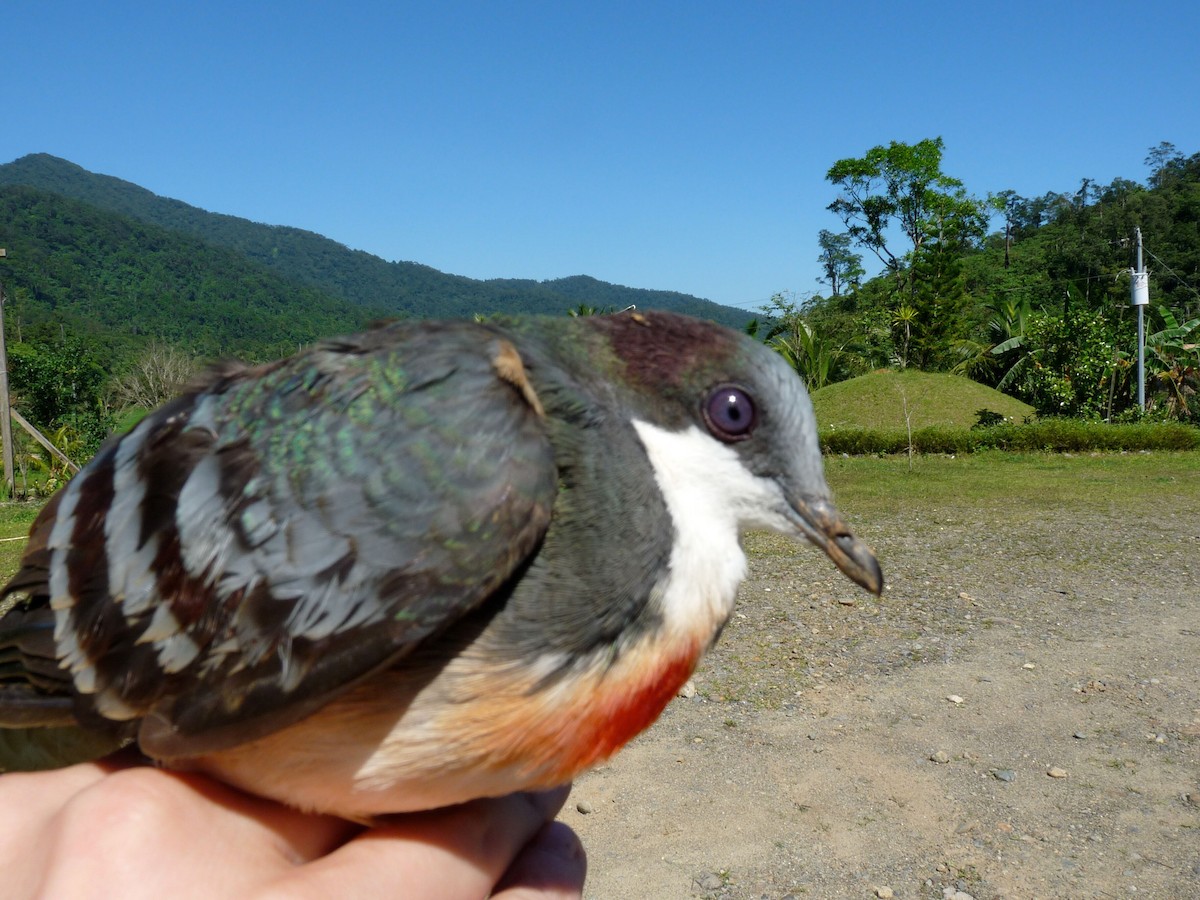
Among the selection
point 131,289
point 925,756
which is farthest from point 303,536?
point 131,289

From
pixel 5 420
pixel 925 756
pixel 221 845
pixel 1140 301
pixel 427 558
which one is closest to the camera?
pixel 427 558

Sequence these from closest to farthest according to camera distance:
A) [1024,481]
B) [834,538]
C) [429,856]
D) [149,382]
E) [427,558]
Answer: [427,558], [429,856], [834,538], [1024,481], [149,382]

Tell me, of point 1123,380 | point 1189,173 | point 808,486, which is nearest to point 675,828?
point 808,486

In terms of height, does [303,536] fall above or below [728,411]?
below

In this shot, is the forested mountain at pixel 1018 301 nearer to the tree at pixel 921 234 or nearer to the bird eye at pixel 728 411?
the tree at pixel 921 234

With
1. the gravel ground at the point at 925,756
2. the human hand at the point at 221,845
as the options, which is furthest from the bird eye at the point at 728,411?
the gravel ground at the point at 925,756

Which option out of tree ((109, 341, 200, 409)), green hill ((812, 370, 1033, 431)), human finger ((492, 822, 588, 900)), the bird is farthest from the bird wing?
tree ((109, 341, 200, 409))

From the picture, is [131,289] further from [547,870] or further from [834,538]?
[834,538]

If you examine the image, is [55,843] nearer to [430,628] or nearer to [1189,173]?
[430,628]
